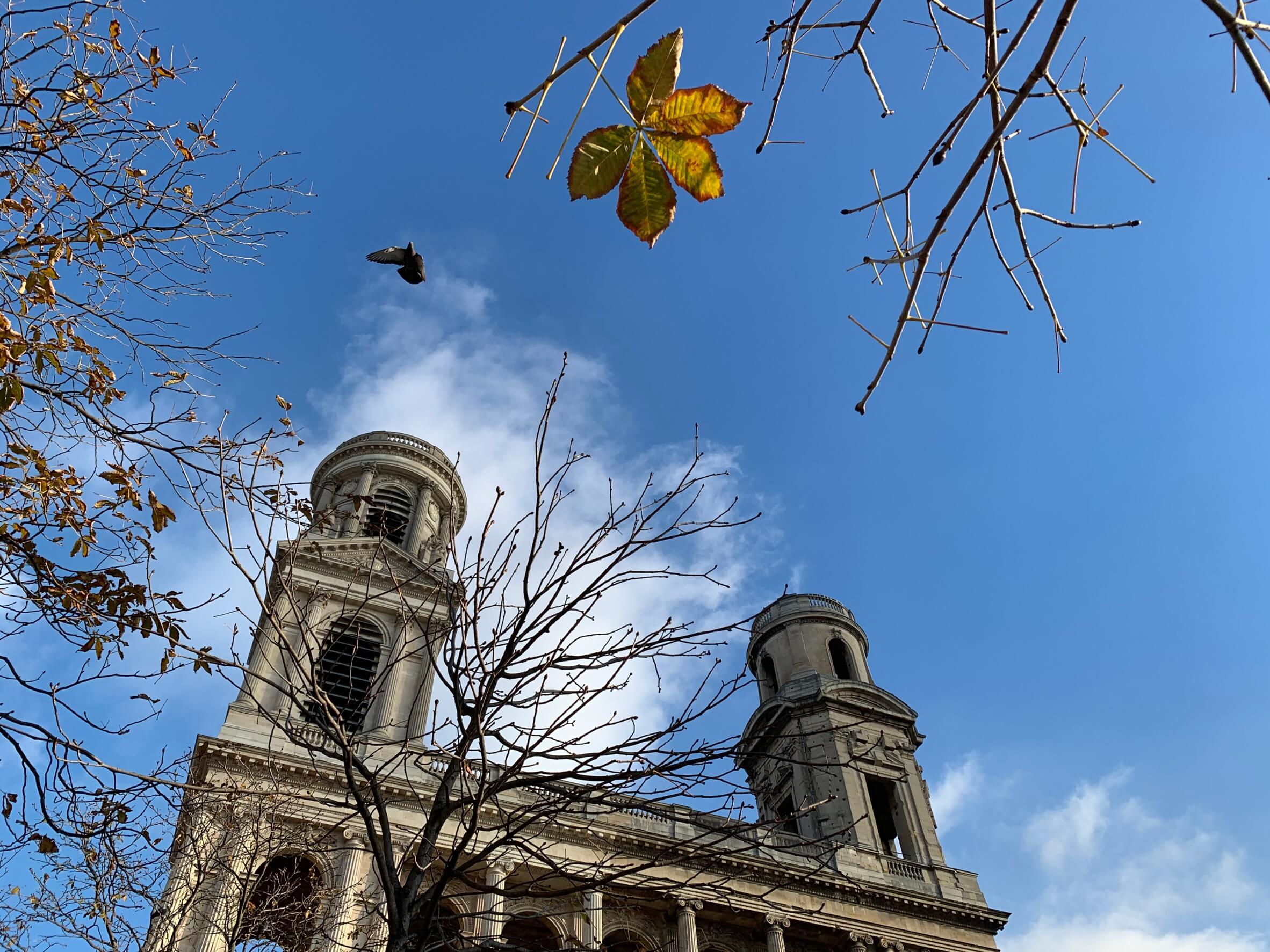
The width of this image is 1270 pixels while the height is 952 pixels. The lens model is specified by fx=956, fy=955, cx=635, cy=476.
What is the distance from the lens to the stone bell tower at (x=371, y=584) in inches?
878

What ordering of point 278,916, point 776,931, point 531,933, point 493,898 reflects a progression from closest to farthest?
point 278,916
point 493,898
point 531,933
point 776,931

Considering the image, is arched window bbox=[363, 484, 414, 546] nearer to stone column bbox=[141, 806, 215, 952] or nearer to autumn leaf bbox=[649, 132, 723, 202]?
stone column bbox=[141, 806, 215, 952]

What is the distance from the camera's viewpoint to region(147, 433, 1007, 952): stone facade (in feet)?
55.4

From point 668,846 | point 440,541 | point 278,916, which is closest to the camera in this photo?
point 278,916

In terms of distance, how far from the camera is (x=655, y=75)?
91.6 inches

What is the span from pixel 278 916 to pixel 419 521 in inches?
742

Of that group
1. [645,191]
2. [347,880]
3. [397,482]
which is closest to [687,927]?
[347,880]

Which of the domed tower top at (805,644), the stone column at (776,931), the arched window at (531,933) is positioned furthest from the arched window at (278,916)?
the domed tower top at (805,644)

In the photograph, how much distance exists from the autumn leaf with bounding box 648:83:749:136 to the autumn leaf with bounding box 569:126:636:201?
0.30 feet

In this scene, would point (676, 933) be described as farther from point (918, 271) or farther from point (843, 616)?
point (918, 271)

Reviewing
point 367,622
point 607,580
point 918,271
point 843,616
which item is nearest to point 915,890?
point 843,616

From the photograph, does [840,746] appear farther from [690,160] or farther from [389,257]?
[690,160]

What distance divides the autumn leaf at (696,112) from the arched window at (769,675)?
1354 inches

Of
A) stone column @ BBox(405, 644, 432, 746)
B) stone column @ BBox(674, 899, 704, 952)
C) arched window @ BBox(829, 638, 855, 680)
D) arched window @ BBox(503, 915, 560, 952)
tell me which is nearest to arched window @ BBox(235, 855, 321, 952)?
arched window @ BBox(503, 915, 560, 952)
